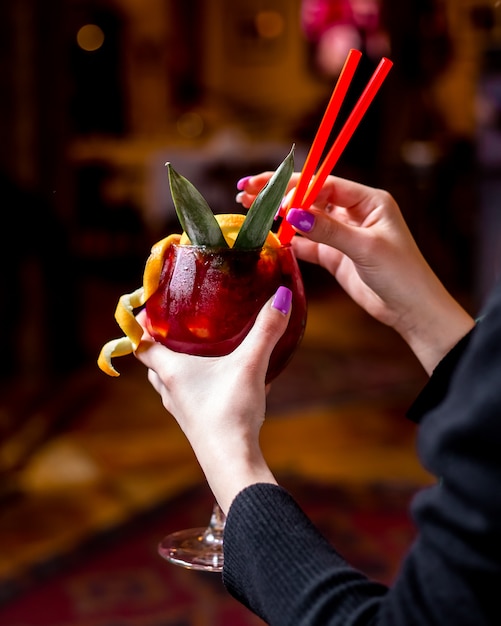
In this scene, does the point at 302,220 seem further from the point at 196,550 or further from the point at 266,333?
the point at 196,550

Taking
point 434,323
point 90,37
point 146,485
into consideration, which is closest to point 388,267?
point 434,323

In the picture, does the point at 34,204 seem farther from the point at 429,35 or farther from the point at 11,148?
the point at 429,35

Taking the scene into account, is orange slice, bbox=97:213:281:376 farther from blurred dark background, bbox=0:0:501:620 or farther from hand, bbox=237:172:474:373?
blurred dark background, bbox=0:0:501:620

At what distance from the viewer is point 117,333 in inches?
193

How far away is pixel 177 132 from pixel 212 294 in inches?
351

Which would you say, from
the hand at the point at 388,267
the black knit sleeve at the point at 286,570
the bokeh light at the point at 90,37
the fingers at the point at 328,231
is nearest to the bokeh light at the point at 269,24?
the bokeh light at the point at 90,37

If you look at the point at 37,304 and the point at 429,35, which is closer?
the point at 37,304

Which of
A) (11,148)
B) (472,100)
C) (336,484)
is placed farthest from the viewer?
(472,100)

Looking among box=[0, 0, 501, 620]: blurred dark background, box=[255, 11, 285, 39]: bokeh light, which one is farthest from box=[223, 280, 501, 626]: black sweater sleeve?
box=[255, 11, 285, 39]: bokeh light

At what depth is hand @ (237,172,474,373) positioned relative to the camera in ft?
2.89

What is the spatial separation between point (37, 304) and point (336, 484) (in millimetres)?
1836

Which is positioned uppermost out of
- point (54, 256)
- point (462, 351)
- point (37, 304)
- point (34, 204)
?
point (462, 351)

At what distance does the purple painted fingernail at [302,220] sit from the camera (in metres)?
0.80

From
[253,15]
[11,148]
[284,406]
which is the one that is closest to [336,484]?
[284,406]
